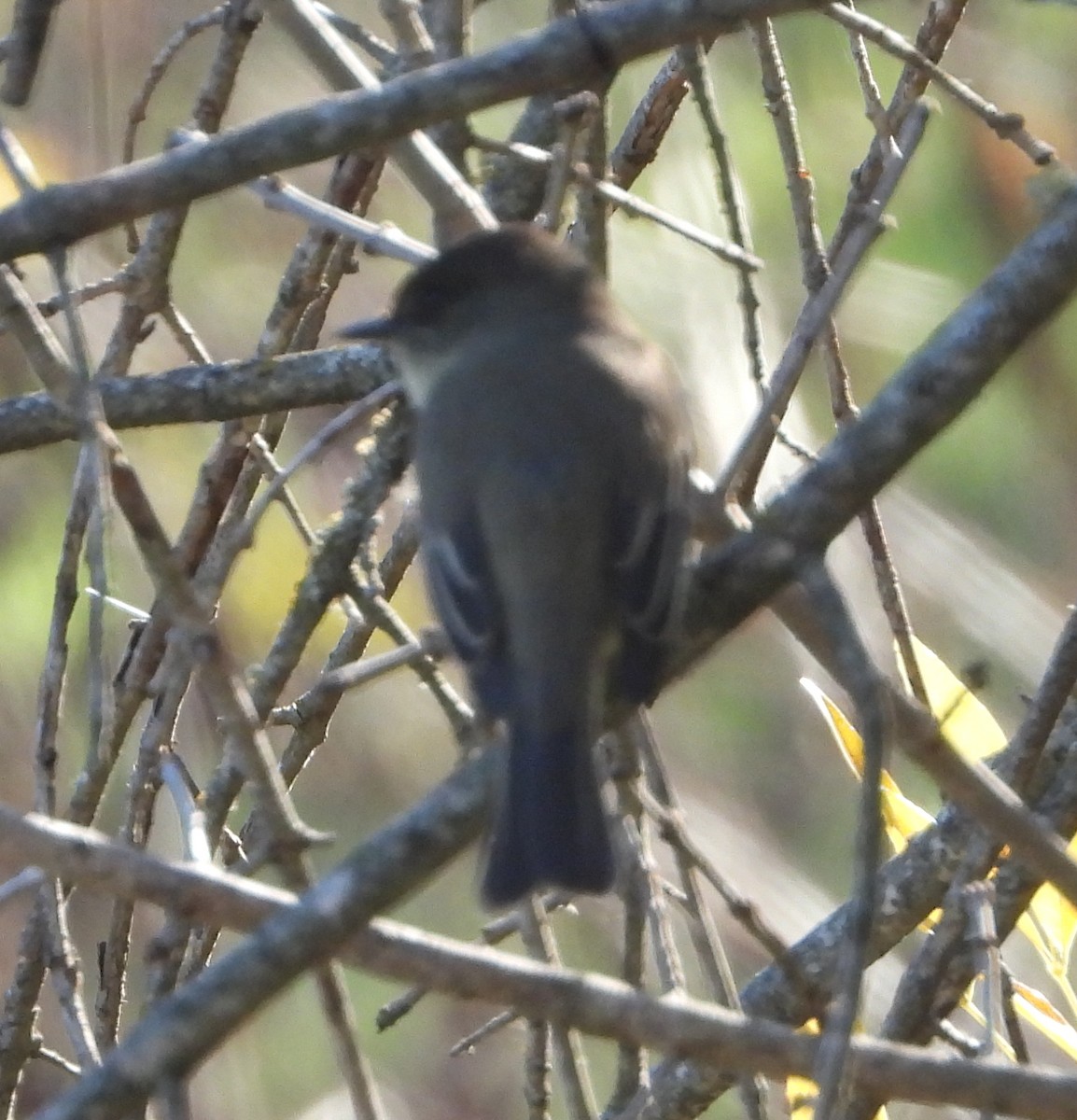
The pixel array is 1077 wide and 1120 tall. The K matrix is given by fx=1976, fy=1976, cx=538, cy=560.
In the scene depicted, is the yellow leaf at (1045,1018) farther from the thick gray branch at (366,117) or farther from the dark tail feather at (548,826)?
the thick gray branch at (366,117)

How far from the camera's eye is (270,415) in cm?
319

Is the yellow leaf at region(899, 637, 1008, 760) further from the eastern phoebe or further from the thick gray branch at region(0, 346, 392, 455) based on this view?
the thick gray branch at region(0, 346, 392, 455)

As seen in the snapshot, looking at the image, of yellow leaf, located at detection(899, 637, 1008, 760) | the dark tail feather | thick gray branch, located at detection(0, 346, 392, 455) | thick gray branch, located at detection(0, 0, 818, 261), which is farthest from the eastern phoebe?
thick gray branch, located at detection(0, 0, 818, 261)

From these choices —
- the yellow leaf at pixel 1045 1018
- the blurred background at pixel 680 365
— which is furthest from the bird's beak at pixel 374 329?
the blurred background at pixel 680 365

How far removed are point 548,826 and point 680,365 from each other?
263 cm

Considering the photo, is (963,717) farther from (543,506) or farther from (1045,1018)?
(543,506)

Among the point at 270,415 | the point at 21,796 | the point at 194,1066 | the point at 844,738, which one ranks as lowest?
the point at 194,1066

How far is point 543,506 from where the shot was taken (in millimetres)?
2668

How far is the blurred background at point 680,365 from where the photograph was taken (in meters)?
5.21

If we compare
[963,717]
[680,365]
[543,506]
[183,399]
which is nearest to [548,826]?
[543,506]

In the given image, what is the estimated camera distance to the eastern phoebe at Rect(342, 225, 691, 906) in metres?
2.41

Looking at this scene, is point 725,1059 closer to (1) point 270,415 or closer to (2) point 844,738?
(2) point 844,738

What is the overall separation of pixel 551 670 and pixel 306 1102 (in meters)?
4.10

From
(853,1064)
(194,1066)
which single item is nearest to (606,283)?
(853,1064)
